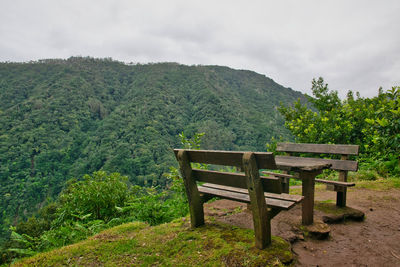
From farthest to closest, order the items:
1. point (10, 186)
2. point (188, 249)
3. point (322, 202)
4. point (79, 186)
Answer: point (10, 186), point (79, 186), point (322, 202), point (188, 249)

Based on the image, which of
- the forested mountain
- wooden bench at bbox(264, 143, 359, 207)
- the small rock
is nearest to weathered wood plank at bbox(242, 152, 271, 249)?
Answer: the small rock

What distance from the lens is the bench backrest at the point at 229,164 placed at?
2219mm

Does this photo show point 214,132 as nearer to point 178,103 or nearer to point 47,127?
point 178,103

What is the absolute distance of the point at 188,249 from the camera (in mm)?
2609

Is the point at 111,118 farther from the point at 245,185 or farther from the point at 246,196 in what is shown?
the point at 245,185

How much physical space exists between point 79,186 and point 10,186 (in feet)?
180

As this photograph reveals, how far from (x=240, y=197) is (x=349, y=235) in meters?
1.48

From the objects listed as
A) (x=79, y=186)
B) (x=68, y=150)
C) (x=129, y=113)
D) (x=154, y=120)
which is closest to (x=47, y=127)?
(x=68, y=150)

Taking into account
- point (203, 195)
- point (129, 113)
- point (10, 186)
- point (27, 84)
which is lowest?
point (10, 186)

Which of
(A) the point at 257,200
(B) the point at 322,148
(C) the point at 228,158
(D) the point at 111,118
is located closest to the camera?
(A) the point at 257,200

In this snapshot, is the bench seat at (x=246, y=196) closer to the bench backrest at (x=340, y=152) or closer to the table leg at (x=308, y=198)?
the table leg at (x=308, y=198)

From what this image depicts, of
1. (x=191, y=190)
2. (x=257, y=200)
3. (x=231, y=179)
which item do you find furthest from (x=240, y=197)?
(x=191, y=190)

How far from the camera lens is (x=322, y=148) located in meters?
4.14

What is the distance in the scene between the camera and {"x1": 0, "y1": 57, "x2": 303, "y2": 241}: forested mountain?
5072 cm
